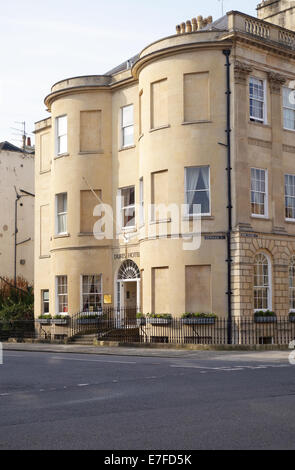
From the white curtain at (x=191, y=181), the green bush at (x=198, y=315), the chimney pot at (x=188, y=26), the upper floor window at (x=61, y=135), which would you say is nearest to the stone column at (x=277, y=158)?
the white curtain at (x=191, y=181)

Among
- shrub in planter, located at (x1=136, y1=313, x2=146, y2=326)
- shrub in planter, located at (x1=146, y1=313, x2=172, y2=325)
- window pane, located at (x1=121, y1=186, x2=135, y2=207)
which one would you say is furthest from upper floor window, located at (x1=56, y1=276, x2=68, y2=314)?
shrub in planter, located at (x1=146, y1=313, x2=172, y2=325)

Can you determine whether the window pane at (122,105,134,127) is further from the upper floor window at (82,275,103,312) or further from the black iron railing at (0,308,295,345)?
the black iron railing at (0,308,295,345)

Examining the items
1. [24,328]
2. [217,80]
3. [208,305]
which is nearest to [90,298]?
[24,328]

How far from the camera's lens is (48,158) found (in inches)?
1532

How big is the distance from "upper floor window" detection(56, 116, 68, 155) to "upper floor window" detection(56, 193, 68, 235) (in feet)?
7.28

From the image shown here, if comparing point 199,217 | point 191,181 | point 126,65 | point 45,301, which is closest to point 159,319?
point 199,217

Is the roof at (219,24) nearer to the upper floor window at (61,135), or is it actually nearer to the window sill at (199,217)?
the upper floor window at (61,135)

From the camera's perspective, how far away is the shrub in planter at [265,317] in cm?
2816

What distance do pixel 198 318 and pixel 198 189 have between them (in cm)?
522

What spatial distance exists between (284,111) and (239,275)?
8003 mm

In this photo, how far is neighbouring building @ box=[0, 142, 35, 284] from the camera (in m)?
50.5

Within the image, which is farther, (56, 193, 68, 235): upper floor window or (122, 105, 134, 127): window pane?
(56, 193, 68, 235): upper floor window

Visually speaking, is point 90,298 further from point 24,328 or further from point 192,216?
point 192,216

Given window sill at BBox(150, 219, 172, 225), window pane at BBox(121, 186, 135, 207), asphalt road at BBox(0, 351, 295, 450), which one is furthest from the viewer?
window pane at BBox(121, 186, 135, 207)
